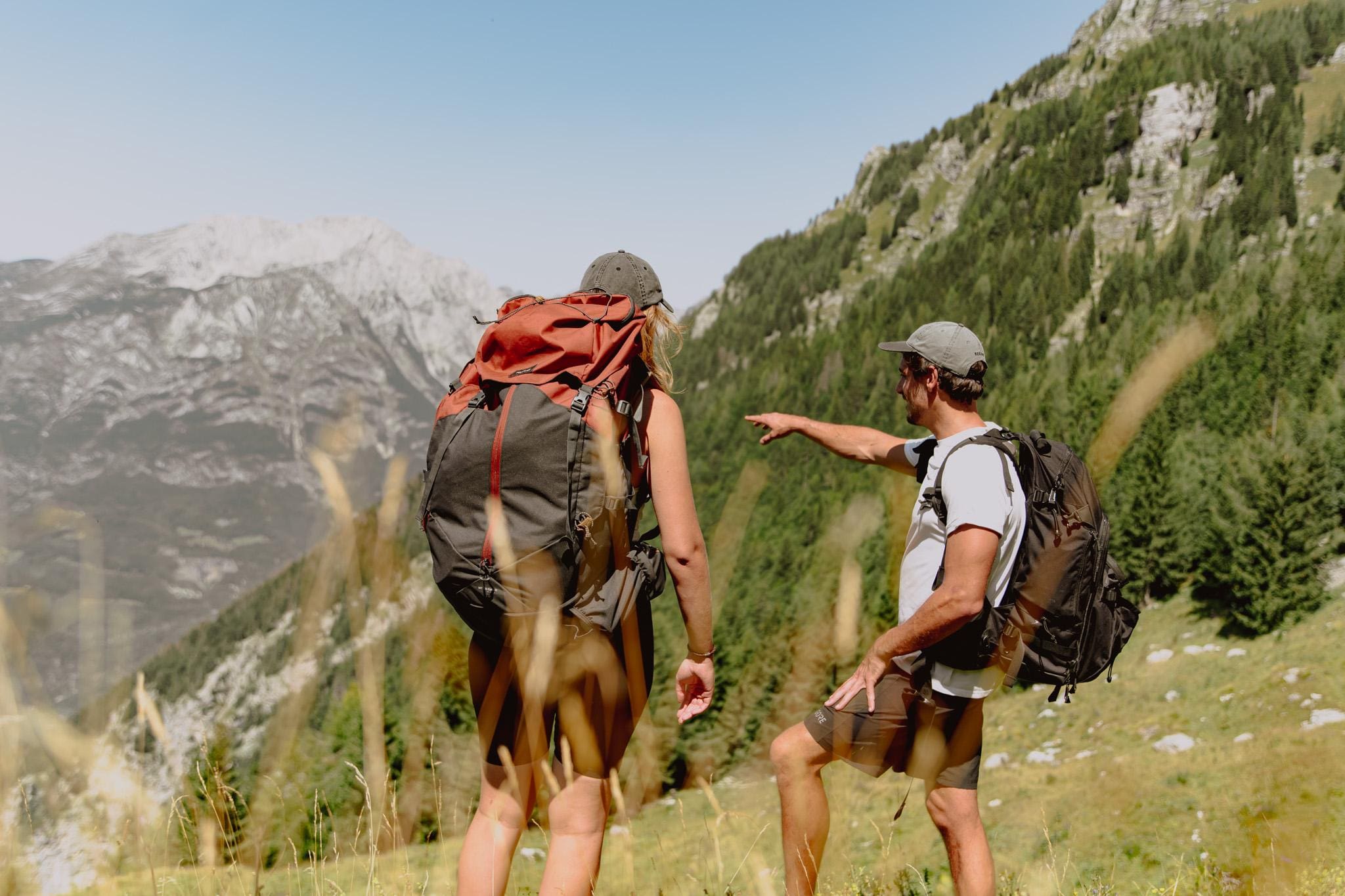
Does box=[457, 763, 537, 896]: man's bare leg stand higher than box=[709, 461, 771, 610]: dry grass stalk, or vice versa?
box=[709, 461, 771, 610]: dry grass stalk

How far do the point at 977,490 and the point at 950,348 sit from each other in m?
0.55

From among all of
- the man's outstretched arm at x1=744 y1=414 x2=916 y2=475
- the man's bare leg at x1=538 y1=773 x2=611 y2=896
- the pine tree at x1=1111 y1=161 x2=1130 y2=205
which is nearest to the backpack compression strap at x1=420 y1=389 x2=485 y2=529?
the man's bare leg at x1=538 y1=773 x2=611 y2=896

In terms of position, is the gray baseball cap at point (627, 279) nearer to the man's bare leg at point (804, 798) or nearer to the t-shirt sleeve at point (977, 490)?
the t-shirt sleeve at point (977, 490)

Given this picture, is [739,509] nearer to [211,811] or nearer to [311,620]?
[311,620]

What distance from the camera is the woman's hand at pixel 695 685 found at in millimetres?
2605

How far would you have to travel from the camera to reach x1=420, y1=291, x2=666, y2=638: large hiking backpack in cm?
230

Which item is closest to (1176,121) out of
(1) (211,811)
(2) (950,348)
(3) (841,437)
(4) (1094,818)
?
(4) (1094,818)

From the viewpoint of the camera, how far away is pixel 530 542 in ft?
7.51

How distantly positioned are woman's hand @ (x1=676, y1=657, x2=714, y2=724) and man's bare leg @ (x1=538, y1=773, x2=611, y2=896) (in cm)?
35

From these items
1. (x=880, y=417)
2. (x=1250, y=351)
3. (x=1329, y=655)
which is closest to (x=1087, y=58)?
(x=880, y=417)

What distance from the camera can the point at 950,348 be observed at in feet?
9.40

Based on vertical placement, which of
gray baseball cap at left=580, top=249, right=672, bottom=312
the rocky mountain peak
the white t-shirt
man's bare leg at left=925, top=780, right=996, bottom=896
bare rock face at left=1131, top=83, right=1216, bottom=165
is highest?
the rocky mountain peak

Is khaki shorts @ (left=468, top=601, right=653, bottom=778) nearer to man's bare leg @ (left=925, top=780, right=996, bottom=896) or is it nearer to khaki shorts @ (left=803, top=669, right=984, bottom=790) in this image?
khaki shorts @ (left=803, top=669, right=984, bottom=790)

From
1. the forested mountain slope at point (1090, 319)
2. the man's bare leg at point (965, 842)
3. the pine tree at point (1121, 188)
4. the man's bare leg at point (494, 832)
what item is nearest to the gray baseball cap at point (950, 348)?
the forested mountain slope at point (1090, 319)
